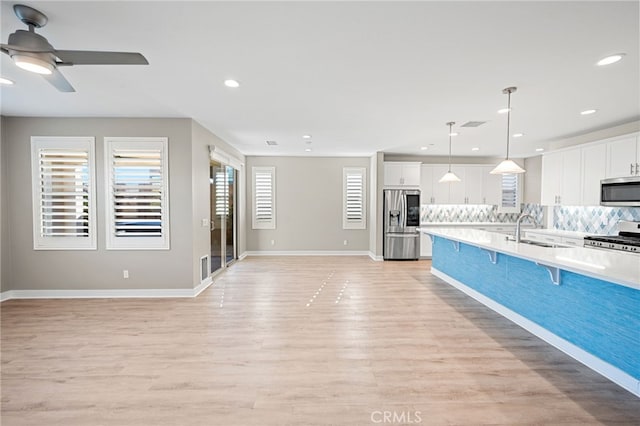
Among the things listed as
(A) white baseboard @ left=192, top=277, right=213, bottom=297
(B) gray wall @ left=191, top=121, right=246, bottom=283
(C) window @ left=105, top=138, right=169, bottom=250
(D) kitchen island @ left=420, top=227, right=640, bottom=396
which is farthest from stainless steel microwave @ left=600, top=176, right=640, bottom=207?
(C) window @ left=105, top=138, right=169, bottom=250

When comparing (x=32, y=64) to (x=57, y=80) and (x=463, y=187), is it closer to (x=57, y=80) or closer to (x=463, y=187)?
(x=57, y=80)

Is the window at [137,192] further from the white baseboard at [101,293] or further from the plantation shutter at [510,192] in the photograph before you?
the plantation shutter at [510,192]

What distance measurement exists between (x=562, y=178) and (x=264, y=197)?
246 inches

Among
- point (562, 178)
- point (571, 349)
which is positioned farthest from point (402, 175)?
point (571, 349)

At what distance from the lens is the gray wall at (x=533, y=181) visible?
23.0 feet

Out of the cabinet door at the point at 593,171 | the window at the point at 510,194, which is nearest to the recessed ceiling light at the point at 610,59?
the cabinet door at the point at 593,171

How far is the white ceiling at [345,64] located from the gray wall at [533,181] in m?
2.78

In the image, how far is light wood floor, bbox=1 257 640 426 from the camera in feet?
6.39

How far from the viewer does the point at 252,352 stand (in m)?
2.71

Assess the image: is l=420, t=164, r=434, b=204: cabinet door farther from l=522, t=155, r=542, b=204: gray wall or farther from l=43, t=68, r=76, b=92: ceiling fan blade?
l=43, t=68, r=76, b=92: ceiling fan blade

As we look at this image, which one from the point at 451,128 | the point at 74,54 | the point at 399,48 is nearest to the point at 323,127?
the point at 451,128

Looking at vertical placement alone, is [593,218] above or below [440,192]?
below

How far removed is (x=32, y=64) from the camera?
1.80 metres

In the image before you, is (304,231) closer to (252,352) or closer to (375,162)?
(375,162)
